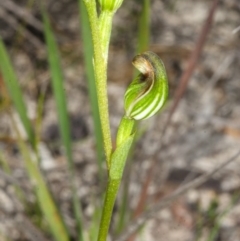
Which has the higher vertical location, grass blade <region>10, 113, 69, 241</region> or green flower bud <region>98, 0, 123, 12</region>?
green flower bud <region>98, 0, 123, 12</region>

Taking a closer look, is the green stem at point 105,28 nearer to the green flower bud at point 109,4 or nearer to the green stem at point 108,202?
the green flower bud at point 109,4

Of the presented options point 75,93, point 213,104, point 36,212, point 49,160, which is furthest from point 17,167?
point 213,104

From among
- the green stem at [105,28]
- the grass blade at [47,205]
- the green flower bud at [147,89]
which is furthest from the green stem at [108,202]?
the grass blade at [47,205]

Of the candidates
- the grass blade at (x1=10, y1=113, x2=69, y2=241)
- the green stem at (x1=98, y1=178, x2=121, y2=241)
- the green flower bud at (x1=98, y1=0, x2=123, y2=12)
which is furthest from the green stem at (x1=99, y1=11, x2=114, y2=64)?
the grass blade at (x1=10, y1=113, x2=69, y2=241)

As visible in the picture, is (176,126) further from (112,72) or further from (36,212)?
(36,212)

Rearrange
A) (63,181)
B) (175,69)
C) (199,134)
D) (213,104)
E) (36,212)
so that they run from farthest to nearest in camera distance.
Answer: (175,69) < (213,104) < (199,134) < (63,181) < (36,212)

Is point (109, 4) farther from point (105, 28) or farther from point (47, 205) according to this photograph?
point (47, 205)


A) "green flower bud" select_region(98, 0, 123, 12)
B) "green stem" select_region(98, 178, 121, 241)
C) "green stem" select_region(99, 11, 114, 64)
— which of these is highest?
"green flower bud" select_region(98, 0, 123, 12)

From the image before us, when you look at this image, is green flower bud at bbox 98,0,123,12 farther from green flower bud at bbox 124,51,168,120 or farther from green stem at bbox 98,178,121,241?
green stem at bbox 98,178,121,241

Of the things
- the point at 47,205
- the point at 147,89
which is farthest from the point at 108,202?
the point at 47,205
